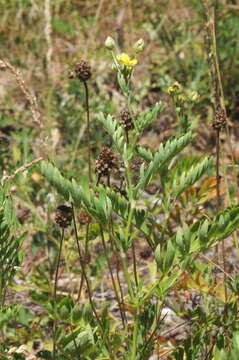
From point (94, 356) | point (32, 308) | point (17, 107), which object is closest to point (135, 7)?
point (17, 107)

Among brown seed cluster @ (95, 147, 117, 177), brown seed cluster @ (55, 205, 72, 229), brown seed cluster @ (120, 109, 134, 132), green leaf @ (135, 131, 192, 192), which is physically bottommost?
brown seed cluster @ (55, 205, 72, 229)

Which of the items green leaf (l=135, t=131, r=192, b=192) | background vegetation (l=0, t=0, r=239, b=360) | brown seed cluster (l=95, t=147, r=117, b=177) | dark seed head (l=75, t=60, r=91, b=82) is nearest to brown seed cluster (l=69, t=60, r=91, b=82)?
dark seed head (l=75, t=60, r=91, b=82)

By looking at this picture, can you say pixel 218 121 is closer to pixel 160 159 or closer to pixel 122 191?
pixel 122 191

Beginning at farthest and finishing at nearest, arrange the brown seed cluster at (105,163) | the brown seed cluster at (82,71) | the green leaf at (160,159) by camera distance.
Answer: the brown seed cluster at (82,71)
the brown seed cluster at (105,163)
the green leaf at (160,159)

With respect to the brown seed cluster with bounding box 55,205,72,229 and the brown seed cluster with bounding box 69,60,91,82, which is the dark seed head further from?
the brown seed cluster with bounding box 55,205,72,229

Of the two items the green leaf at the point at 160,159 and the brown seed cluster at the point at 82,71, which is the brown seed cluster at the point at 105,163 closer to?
the green leaf at the point at 160,159

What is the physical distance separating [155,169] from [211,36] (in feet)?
2.32

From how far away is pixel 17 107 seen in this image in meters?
3.48

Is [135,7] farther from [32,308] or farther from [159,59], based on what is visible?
[32,308]

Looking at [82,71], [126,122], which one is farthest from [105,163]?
[82,71]

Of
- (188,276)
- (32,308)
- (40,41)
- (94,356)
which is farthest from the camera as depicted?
(40,41)

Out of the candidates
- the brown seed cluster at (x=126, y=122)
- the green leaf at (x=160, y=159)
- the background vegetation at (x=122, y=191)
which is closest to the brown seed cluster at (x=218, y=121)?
the background vegetation at (x=122, y=191)

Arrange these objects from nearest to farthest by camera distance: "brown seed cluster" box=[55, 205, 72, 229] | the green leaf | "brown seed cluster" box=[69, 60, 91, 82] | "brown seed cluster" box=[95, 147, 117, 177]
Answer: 1. the green leaf
2. "brown seed cluster" box=[95, 147, 117, 177]
3. "brown seed cluster" box=[55, 205, 72, 229]
4. "brown seed cluster" box=[69, 60, 91, 82]

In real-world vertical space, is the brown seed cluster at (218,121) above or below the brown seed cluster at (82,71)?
below
